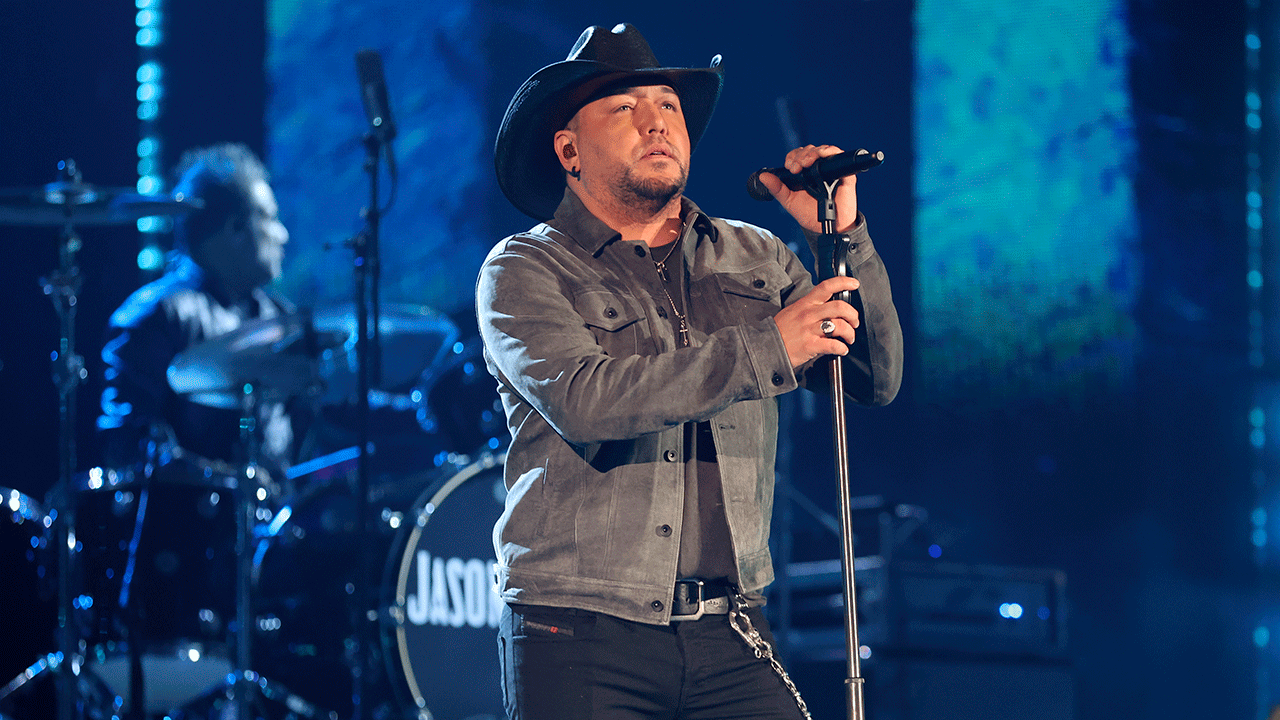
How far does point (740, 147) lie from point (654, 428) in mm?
4027

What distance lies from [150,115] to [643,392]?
4034mm

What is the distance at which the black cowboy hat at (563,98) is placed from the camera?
87.2 inches

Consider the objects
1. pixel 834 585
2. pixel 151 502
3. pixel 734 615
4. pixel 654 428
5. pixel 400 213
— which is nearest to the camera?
pixel 654 428

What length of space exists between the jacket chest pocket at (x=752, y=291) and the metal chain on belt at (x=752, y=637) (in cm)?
51

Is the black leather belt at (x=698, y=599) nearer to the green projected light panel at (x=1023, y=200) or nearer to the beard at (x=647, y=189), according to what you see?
the beard at (x=647, y=189)

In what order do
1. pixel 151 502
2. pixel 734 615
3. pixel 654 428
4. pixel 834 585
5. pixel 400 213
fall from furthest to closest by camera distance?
pixel 400 213, pixel 834 585, pixel 151 502, pixel 734 615, pixel 654 428

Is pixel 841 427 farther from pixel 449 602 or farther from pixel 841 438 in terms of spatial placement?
pixel 449 602

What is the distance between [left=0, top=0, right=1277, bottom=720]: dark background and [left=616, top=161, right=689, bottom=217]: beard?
8.80 ft

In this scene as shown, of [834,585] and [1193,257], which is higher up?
[1193,257]

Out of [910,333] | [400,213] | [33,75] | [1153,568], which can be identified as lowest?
[1153,568]

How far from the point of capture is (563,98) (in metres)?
2.29

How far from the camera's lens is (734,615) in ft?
6.37

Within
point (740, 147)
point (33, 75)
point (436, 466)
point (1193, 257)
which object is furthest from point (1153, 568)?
point (33, 75)

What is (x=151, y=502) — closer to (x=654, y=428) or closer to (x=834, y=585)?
(x=834, y=585)
